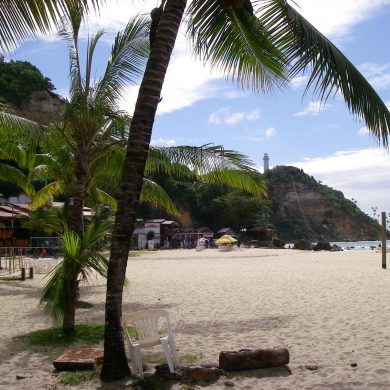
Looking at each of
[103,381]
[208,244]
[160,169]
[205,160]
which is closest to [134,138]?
[103,381]

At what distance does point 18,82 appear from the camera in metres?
54.2

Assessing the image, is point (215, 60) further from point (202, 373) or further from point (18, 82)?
point (18, 82)

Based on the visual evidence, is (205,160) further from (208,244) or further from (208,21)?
(208,244)

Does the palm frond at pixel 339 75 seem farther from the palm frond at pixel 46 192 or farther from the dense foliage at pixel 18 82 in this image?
the dense foliage at pixel 18 82

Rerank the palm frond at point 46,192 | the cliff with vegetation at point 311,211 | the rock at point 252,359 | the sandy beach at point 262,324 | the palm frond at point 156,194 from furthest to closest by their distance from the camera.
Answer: the cliff with vegetation at point 311,211, the palm frond at point 46,192, the palm frond at point 156,194, the rock at point 252,359, the sandy beach at point 262,324

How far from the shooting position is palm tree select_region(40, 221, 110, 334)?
6996 mm

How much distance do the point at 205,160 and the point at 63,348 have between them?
433 centimetres

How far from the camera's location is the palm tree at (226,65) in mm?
5047

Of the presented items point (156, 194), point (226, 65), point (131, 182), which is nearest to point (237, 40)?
point (226, 65)

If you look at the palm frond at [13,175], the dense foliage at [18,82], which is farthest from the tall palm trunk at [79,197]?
the dense foliage at [18,82]

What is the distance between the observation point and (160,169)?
37.8 feet

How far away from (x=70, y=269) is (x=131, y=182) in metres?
2.49

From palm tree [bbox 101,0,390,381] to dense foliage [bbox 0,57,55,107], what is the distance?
49039mm

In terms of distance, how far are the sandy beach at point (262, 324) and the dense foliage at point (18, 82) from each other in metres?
42.2
